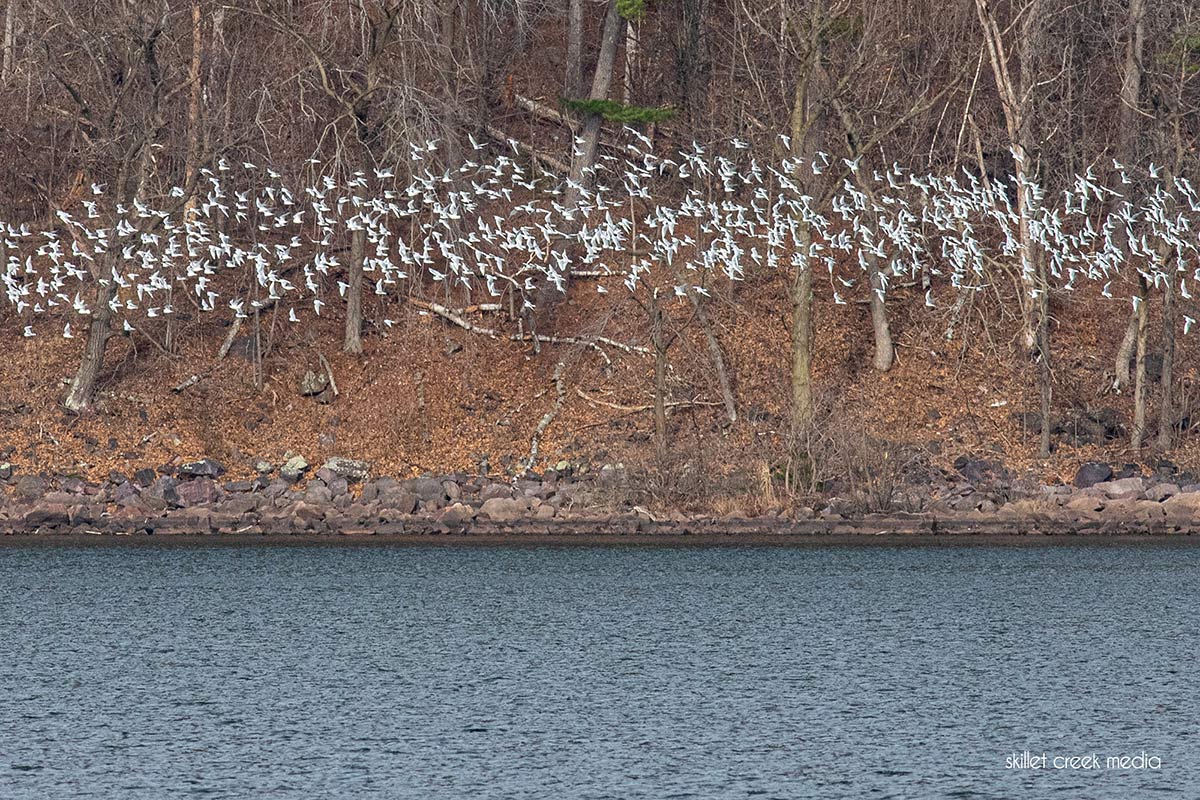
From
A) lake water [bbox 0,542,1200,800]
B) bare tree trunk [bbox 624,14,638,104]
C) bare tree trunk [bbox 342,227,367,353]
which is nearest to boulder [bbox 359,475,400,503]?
lake water [bbox 0,542,1200,800]

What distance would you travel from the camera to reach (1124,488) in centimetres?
2894

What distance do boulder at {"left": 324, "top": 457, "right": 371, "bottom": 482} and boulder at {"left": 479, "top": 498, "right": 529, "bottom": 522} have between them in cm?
253

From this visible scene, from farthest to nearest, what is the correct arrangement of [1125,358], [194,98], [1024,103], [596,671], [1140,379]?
[194,98] < [1125,358] < [1024,103] < [1140,379] < [596,671]

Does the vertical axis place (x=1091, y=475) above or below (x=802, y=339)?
below

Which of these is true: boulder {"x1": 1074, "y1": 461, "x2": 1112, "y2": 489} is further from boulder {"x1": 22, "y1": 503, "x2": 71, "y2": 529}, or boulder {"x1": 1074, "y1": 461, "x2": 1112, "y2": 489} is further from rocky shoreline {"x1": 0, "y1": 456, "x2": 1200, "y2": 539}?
boulder {"x1": 22, "y1": 503, "x2": 71, "y2": 529}

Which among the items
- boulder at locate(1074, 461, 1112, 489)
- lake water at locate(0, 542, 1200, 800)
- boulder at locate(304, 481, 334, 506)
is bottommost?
lake water at locate(0, 542, 1200, 800)

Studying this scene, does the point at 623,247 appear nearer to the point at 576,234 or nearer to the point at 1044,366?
the point at 576,234

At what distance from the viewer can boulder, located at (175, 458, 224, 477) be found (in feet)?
99.2

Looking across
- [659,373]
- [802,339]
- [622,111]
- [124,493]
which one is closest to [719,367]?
[659,373]

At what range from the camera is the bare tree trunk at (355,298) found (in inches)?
1363

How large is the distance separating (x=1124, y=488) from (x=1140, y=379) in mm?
2795

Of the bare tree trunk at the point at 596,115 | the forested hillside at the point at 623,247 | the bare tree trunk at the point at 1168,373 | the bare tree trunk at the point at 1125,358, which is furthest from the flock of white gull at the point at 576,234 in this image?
the bare tree trunk at the point at 1168,373

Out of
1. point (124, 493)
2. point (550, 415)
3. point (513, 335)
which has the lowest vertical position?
point (124, 493)

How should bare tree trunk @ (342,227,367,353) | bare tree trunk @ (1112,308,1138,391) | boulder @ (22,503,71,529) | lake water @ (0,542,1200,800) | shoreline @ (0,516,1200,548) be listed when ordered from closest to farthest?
lake water @ (0,542,1200,800) < shoreline @ (0,516,1200,548) < boulder @ (22,503,71,529) < bare tree trunk @ (1112,308,1138,391) < bare tree trunk @ (342,227,367,353)
